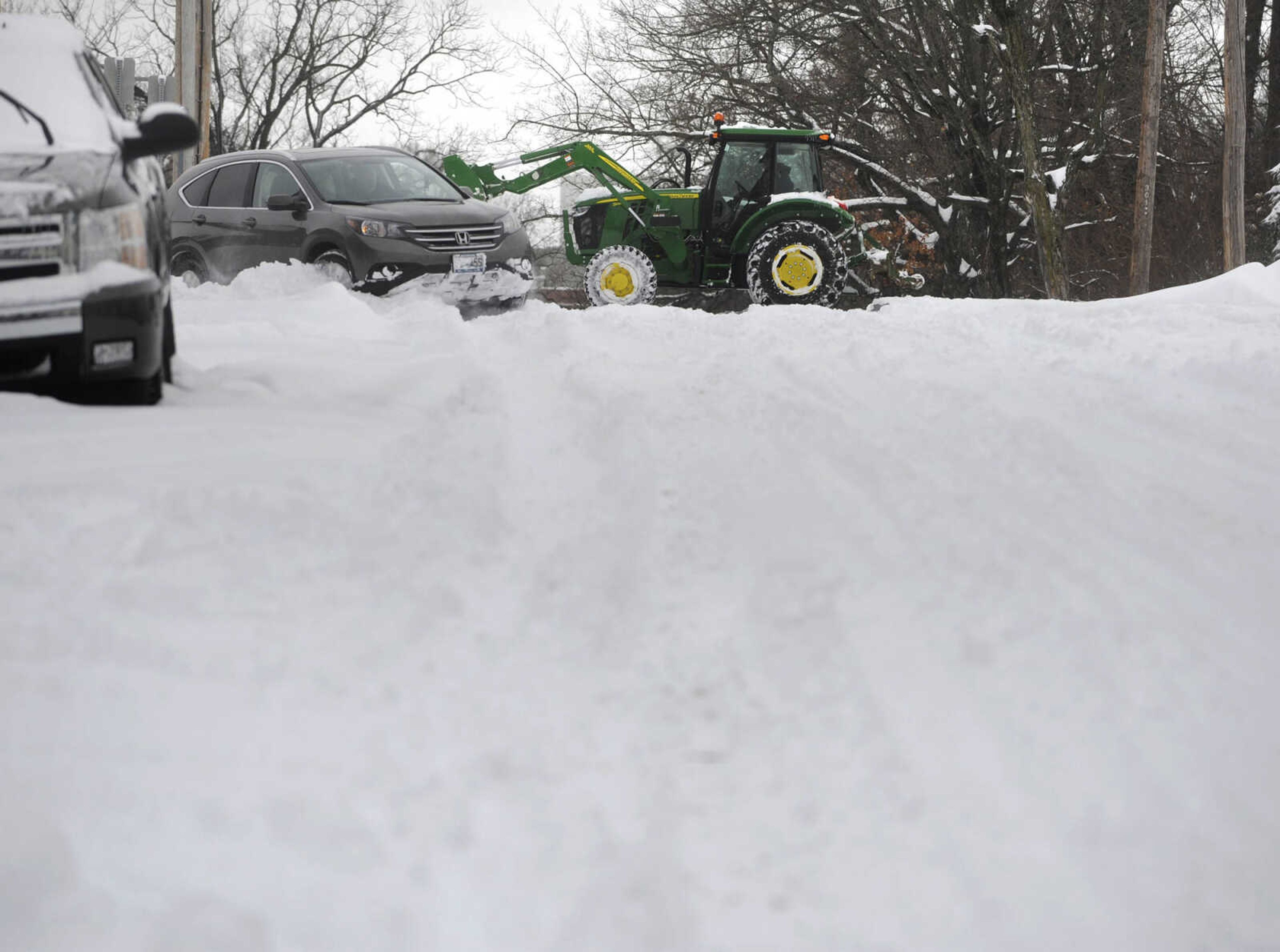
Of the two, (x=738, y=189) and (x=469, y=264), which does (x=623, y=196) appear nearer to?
(x=738, y=189)

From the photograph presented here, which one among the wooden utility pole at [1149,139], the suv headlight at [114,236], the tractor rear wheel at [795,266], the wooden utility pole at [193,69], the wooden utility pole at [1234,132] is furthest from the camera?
the wooden utility pole at [193,69]

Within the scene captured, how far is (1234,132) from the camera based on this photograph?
16.3 meters

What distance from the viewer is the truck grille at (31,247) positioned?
4320 millimetres

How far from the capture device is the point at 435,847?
241 cm

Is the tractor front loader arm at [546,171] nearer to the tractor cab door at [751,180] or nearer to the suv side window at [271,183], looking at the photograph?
the tractor cab door at [751,180]

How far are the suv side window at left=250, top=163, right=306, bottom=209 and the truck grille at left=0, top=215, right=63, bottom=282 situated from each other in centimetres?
742

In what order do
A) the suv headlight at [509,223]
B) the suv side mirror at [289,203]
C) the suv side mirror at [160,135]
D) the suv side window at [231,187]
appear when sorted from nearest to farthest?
1. the suv side mirror at [160,135]
2. the suv side mirror at [289,203]
3. the suv headlight at [509,223]
4. the suv side window at [231,187]

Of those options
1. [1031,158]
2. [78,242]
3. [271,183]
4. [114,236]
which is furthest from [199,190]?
[1031,158]

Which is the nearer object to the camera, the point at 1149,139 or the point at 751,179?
the point at 751,179

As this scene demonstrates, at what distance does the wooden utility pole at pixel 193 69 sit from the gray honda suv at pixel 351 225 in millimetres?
6259

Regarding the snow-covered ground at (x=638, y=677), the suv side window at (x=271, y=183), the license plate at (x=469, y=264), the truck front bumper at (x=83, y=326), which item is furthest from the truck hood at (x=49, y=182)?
the suv side window at (x=271, y=183)

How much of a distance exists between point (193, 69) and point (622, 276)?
9582mm

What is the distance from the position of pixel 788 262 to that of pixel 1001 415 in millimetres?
9121

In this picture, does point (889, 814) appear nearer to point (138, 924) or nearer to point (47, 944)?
point (138, 924)
